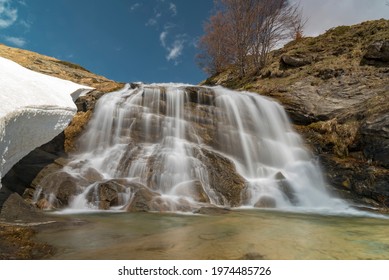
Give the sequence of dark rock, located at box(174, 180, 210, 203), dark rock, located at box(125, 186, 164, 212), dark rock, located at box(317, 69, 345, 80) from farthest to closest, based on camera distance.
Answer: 1. dark rock, located at box(317, 69, 345, 80)
2. dark rock, located at box(174, 180, 210, 203)
3. dark rock, located at box(125, 186, 164, 212)

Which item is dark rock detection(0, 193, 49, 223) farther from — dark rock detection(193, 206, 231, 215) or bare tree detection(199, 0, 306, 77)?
bare tree detection(199, 0, 306, 77)

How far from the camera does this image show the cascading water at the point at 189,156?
8.54 meters

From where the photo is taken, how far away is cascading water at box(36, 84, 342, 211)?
336 inches

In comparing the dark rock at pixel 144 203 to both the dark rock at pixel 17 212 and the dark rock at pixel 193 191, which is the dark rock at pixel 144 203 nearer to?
the dark rock at pixel 193 191

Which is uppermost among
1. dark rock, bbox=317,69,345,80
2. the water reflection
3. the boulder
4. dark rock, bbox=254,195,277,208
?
the boulder

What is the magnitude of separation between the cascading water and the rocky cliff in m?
0.82

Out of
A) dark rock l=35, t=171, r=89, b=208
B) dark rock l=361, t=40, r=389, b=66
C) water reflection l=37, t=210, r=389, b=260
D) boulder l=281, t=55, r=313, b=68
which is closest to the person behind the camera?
water reflection l=37, t=210, r=389, b=260

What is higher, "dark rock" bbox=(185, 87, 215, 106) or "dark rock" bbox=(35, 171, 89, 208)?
"dark rock" bbox=(185, 87, 215, 106)

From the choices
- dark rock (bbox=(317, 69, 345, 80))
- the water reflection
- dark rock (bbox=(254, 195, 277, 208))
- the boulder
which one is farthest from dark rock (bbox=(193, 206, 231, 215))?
the boulder

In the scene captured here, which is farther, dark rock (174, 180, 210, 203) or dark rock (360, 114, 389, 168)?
dark rock (360, 114, 389, 168)

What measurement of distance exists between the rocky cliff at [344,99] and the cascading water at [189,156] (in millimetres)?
821

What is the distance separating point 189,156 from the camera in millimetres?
10656

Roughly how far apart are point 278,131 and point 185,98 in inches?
192
